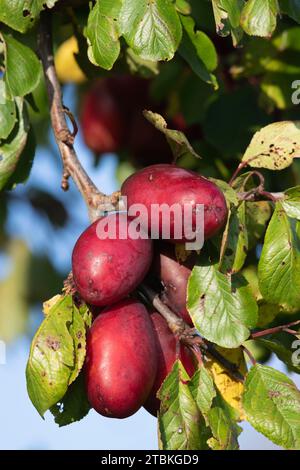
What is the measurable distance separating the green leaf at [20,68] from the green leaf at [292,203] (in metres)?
0.35

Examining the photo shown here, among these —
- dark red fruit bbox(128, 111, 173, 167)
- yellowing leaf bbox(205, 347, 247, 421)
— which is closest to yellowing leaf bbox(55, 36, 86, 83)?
dark red fruit bbox(128, 111, 173, 167)

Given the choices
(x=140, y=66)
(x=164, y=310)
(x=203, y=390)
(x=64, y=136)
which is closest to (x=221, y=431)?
(x=203, y=390)

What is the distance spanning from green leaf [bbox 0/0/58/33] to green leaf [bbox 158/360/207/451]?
0.46 metres

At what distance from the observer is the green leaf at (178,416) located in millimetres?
1040

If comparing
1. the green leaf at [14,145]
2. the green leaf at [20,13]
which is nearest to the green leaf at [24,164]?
the green leaf at [14,145]

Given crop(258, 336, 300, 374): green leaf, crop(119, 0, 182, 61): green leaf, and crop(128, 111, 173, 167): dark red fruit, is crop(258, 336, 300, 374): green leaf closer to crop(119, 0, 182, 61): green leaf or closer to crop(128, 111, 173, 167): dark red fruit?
crop(119, 0, 182, 61): green leaf

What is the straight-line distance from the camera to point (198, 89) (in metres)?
1.80

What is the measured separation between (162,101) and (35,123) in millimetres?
464

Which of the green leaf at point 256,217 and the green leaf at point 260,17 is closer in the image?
the green leaf at point 260,17

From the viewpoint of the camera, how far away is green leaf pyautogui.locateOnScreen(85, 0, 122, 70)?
1107 millimetres

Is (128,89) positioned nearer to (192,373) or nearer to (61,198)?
(61,198)

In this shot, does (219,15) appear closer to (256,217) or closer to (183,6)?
(183,6)

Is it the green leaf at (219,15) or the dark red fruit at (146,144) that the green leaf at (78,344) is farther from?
the dark red fruit at (146,144)

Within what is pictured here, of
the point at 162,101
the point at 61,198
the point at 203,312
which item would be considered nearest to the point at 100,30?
the point at 203,312
